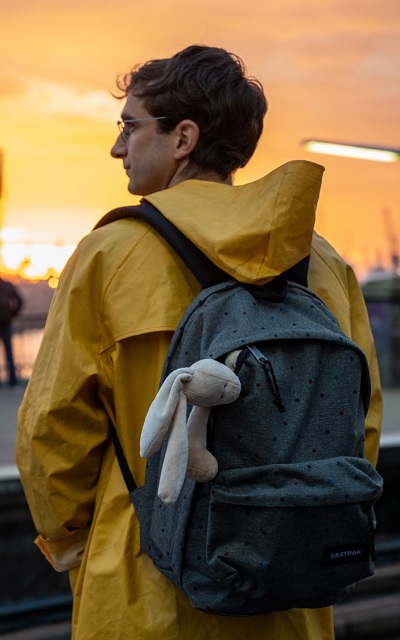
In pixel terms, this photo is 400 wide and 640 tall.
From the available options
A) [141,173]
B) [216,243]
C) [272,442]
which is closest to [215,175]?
[141,173]

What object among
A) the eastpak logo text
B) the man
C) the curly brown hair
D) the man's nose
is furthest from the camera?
the man's nose

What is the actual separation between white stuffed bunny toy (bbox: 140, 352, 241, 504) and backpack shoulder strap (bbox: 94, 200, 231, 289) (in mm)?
261

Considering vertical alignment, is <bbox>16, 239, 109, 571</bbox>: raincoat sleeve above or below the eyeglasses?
below

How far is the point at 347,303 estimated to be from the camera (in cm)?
229

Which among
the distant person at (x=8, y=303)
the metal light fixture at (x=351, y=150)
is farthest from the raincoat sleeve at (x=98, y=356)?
the distant person at (x=8, y=303)

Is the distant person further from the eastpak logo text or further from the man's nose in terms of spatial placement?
the eastpak logo text

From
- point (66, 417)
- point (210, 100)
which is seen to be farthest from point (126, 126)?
point (66, 417)

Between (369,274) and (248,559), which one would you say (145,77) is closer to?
(248,559)

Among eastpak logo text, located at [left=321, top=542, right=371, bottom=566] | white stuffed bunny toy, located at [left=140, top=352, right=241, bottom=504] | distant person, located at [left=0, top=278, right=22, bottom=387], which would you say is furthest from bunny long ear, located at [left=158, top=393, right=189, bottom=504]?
distant person, located at [left=0, top=278, right=22, bottom=387]

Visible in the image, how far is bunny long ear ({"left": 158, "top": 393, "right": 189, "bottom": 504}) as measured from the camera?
168 centimetres

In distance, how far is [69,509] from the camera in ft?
6.75

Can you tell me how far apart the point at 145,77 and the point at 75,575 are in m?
1.02

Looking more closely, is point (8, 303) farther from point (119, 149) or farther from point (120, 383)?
Answer: point (120, 383)

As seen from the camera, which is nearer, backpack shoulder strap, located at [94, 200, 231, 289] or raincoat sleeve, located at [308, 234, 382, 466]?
backpack shoulder strap, located at [94, 200, 231, 289]
